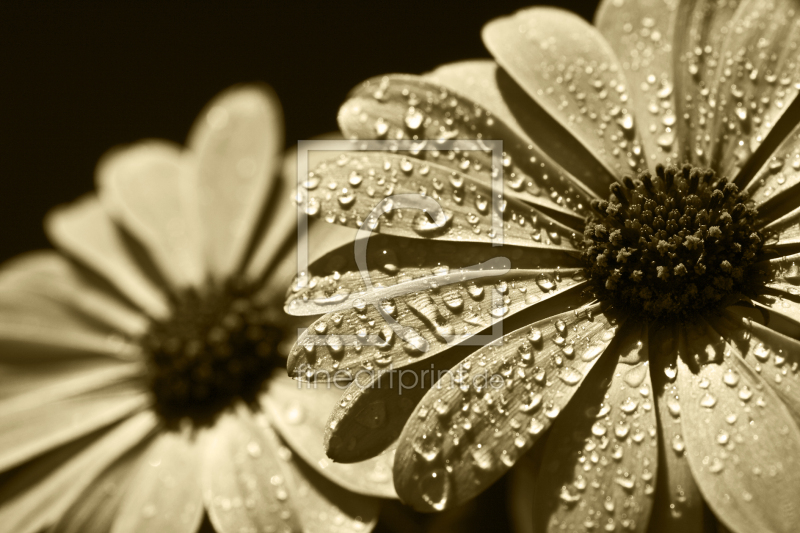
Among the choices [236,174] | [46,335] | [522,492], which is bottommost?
[522,492]

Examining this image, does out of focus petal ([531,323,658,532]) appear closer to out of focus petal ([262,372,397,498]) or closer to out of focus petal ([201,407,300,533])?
out of focus petal ([262,372,397,498])

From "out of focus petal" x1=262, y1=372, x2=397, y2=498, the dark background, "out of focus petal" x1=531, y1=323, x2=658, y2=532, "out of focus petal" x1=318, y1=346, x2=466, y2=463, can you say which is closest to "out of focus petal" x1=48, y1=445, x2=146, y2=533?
"out of focus petal" x1=262, y1=372, x2=397, y2=498

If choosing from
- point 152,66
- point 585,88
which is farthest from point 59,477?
point 152,66

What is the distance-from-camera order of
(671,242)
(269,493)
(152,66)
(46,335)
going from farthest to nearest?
(152,66) < (46,335) < (269,493) < (671,242)

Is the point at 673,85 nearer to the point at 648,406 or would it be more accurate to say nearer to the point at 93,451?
the point at 648,406

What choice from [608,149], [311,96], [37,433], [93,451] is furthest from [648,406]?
[311,96]

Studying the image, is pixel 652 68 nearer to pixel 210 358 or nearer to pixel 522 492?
pixel 522 492

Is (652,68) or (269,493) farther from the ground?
(652,68)
